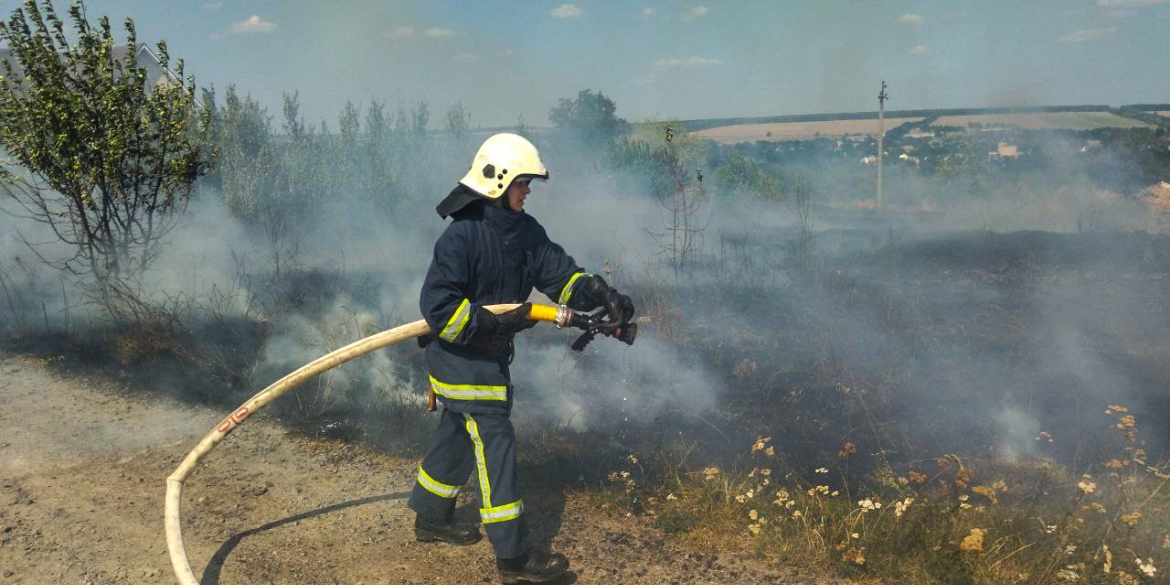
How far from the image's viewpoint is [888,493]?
13.3 feet

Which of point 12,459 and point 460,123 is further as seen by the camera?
point 460,123

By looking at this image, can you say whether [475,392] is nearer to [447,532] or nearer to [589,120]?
[447,532]

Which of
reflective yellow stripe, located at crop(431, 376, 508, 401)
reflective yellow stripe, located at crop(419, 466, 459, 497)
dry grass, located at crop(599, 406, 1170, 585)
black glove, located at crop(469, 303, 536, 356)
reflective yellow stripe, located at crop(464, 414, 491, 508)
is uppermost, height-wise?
black glove, located at crop(469, 303, 536, 356)

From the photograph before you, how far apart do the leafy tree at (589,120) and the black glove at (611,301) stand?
1673 centimetres

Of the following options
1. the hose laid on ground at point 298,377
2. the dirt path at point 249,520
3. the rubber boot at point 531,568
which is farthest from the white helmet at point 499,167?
the dirt path at point 249,520

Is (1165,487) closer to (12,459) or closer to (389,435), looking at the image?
(389,435)

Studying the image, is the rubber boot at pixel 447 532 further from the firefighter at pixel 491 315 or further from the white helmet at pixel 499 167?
the white helmet at pixel 499 167

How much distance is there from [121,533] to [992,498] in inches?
161

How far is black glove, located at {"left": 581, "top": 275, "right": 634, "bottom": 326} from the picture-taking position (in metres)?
3.35

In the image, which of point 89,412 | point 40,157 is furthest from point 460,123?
point 89,412

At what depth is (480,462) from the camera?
3.25m

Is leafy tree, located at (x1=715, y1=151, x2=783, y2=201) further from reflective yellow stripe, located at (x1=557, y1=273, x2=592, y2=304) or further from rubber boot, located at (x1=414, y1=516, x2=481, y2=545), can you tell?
rubber boot, located at (x1=414, y1=516, x2=481, y2=545)

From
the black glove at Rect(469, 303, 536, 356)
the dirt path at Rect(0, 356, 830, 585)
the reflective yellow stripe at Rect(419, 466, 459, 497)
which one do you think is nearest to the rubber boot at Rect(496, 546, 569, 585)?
the dirt path at Rect(0, 356, 830, 585)

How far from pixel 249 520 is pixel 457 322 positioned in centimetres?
179
